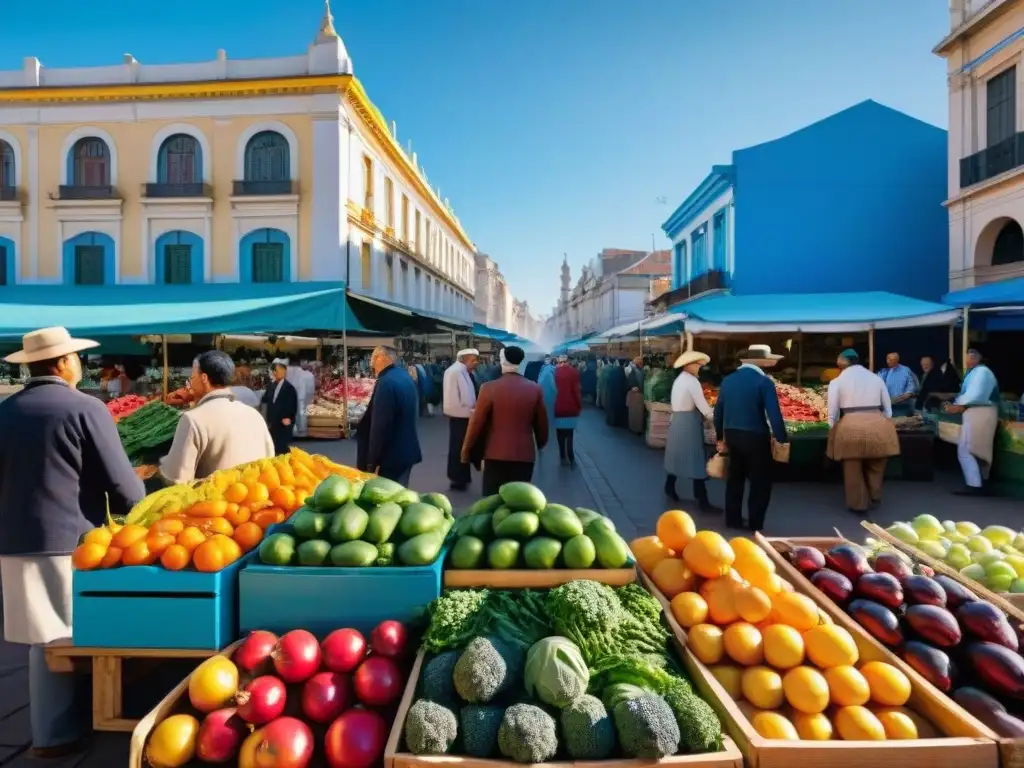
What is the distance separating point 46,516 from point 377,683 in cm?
184

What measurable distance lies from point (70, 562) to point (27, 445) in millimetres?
603

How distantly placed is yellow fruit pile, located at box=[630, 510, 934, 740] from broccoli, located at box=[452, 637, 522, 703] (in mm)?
767

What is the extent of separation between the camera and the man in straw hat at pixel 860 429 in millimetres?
6695

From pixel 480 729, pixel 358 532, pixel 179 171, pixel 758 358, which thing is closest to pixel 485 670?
pixel 480 729

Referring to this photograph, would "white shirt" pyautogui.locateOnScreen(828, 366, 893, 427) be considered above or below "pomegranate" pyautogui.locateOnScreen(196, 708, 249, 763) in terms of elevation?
above

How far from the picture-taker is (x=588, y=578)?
2682 millimetres

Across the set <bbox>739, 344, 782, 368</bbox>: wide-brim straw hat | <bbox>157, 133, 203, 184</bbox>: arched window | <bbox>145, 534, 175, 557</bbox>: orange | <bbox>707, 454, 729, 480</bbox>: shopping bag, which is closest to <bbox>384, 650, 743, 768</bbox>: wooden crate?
<bbox>145, 534, 175, 557</bbox>: orange

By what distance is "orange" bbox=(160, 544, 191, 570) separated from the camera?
8.26ft

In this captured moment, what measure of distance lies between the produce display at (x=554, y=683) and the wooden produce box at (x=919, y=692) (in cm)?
78

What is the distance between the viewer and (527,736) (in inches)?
73.2

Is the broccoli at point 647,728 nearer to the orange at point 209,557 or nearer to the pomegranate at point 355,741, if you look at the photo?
the pomegranate at point 355,741

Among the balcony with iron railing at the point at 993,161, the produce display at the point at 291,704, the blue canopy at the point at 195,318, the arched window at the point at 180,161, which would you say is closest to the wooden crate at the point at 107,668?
the produce display at the point at 291,704

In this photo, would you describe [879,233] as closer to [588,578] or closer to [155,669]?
[588,578]

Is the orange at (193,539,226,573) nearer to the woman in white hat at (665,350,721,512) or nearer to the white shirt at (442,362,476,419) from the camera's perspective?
the woman in white hat at (665,350,721,512)
